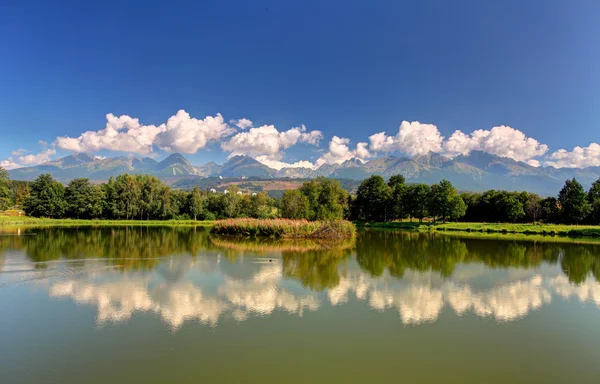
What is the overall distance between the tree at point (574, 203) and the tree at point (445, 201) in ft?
58.7

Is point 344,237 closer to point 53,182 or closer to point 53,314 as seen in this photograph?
point 53,314

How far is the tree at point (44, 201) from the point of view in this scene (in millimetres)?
71250

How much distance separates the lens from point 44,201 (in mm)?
71375

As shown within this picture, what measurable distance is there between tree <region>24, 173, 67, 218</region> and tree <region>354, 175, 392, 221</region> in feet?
216

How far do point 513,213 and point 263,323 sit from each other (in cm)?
6789

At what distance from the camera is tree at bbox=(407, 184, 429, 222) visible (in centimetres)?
6881

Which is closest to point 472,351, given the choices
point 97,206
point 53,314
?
point 53,314

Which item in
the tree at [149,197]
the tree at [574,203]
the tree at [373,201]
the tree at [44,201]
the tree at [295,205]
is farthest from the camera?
the tree at [149,197]

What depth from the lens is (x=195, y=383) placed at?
6.79 m

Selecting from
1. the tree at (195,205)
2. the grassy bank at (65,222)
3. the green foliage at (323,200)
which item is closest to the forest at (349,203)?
the tree at (195,205)

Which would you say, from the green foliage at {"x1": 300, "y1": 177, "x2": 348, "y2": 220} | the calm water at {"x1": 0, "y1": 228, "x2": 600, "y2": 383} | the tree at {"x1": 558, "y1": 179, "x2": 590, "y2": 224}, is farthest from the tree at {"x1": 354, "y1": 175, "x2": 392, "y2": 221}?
the calm water at {"x1": 0, "y1": 228, "x2": 600, "y2": 383}

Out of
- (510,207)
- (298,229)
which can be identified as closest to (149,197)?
(298,229)

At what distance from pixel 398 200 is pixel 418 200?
5.09 meters

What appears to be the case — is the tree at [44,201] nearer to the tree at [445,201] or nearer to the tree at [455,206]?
the tree at [445,201]
